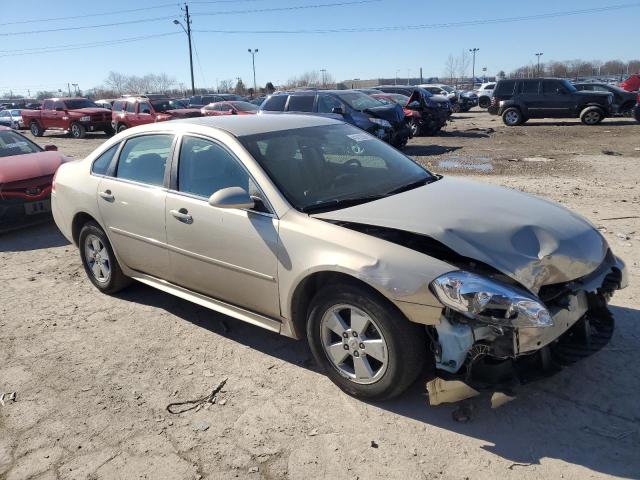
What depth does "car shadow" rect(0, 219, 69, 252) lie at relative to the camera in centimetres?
722

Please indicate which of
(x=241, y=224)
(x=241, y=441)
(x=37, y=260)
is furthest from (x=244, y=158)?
(x=37, y=260)

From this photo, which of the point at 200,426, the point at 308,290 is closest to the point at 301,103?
the point at 308,290

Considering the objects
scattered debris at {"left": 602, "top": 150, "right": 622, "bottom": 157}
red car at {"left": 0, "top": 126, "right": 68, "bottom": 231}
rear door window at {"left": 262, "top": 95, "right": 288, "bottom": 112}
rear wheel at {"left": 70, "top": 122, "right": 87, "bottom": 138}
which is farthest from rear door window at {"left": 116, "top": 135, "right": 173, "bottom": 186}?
rear wheel at {"left": 70, "top": 122, "right": 87, "bottom": 138}

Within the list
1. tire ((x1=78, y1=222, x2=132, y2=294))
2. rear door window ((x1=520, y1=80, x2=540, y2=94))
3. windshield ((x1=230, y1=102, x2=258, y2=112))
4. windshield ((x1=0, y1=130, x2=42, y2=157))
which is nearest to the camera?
tire ((x1=78, y1=222, x2=132, y2=294))

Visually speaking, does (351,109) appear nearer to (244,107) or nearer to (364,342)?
(244,107)

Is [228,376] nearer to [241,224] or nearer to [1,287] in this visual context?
[241,224]

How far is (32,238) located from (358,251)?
6286 millimetres

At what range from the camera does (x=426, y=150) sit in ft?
50.8

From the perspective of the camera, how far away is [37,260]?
259 inches

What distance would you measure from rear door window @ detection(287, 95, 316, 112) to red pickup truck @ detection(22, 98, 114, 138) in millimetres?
13058

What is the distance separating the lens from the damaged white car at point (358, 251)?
2889 mm

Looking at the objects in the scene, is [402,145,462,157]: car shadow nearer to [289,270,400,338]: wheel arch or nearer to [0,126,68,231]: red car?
[0,126,68,231]: red car

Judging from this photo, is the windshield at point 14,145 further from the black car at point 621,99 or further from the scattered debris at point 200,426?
the black car at point 621,99

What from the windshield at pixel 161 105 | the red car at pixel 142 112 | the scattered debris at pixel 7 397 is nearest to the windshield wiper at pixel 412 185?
the scattered debris at pixel 7 397
